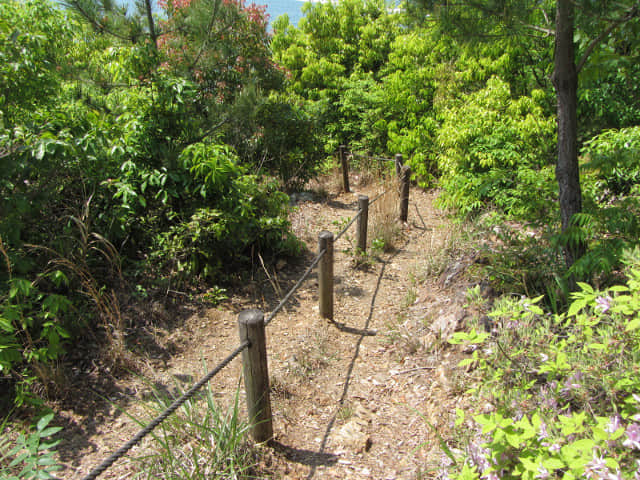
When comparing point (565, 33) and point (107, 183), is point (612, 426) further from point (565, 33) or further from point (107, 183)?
point (107, 183)

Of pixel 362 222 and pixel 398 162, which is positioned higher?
pixel 398 162

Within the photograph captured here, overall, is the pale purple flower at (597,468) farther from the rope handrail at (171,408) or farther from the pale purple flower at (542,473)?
the rope handrail at (171,408)

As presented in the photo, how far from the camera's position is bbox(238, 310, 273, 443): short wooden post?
8.00 ft

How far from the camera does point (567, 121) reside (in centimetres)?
308

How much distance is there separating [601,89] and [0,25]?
6.57m

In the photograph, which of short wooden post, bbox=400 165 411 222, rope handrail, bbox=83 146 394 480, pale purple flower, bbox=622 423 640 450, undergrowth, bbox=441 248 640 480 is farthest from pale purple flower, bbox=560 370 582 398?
short wooden post, bbox=400 165 411 222

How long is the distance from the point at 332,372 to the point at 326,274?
879 millimetres

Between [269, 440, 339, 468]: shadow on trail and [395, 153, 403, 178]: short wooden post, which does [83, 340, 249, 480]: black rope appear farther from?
[395, 153, 403, 178]: short wooden post

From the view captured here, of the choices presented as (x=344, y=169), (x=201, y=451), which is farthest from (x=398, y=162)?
(x=201, y=451)

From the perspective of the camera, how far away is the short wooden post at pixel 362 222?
517 cm

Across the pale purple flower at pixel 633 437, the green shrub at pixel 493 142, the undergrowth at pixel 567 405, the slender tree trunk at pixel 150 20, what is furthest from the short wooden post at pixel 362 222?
the pale purple flower at pixel 633 437

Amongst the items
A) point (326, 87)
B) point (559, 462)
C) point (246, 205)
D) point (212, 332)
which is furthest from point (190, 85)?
point (326, 87)

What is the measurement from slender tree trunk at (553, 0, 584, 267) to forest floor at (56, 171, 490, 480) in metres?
1.03

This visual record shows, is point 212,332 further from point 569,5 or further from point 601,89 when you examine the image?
point 601,89
